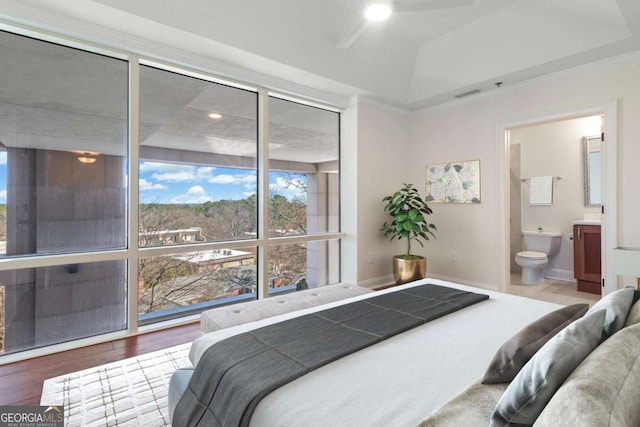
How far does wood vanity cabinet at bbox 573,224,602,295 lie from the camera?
4.04 metres

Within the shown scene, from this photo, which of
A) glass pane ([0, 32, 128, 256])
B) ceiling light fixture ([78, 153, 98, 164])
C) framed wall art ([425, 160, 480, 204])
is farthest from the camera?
framed wall art ([425, 160, 480, 204])

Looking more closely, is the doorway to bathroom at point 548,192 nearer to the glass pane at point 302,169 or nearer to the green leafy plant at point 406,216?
the green leafy plant at point 406,216

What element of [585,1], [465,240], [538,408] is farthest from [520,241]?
[538,408]

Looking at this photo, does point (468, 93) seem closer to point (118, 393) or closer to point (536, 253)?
point (536, 253)

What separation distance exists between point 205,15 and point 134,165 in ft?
4.50

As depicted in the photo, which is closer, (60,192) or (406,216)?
(60,192)

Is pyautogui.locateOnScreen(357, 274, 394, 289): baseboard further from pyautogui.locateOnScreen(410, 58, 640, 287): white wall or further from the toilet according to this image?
the toilet

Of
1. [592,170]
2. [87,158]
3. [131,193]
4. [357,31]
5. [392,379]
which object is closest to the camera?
[392,379]

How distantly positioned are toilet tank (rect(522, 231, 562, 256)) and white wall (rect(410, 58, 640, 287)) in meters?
1.42

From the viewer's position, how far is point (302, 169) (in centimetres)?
404

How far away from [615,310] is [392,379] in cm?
83

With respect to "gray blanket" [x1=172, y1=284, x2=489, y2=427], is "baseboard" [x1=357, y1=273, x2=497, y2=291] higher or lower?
lower

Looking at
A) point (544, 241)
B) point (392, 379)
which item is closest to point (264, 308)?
point (392, 379)

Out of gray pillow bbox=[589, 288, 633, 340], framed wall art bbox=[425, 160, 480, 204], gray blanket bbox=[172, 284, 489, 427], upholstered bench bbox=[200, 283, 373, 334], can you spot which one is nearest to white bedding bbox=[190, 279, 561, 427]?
gray blanket bbox=[172, 284, 489, 427]
